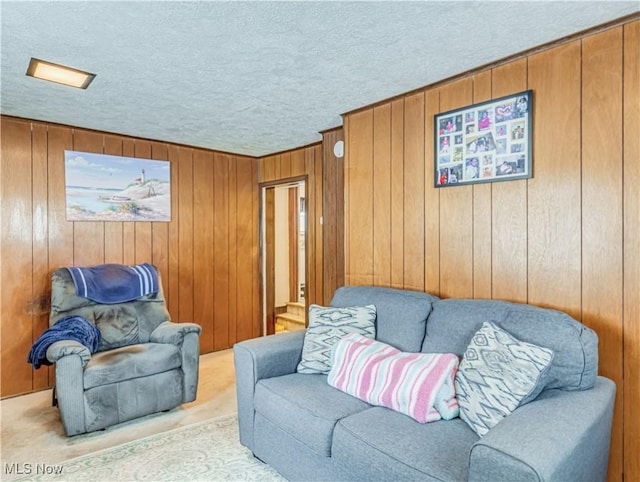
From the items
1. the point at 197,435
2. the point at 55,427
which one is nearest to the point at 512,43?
the point at 197,435

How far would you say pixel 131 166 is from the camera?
395 centimetres

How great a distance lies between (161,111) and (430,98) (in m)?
2.01

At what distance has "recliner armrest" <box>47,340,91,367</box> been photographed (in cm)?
254

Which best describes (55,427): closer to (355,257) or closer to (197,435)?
(197,435)

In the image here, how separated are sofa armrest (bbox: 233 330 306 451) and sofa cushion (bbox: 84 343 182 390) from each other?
0.83 meters

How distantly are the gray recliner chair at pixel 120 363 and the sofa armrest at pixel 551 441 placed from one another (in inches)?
91.0

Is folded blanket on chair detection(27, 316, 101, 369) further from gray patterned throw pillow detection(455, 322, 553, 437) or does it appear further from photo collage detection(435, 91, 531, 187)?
photo collage detection(435, 91, 531, 187)

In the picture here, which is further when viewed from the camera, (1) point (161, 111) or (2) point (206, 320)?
(2) point (206, 320)

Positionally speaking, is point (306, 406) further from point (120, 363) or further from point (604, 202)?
point (604, 202)

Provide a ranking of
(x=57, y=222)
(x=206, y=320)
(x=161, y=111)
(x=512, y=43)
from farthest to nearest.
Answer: (x=206, y=320) → (x=57, y=222) → (x=161, y=111) → (x=512, y=43)

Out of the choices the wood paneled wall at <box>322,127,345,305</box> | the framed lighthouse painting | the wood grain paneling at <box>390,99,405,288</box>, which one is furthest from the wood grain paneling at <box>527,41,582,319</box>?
the framed lighthouse painting

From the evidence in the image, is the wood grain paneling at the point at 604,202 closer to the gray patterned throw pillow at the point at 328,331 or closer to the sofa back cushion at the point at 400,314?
the sofa back cushion at the point at 400,314

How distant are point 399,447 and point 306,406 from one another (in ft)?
1.82

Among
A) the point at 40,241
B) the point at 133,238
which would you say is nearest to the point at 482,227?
the point at 133,238
